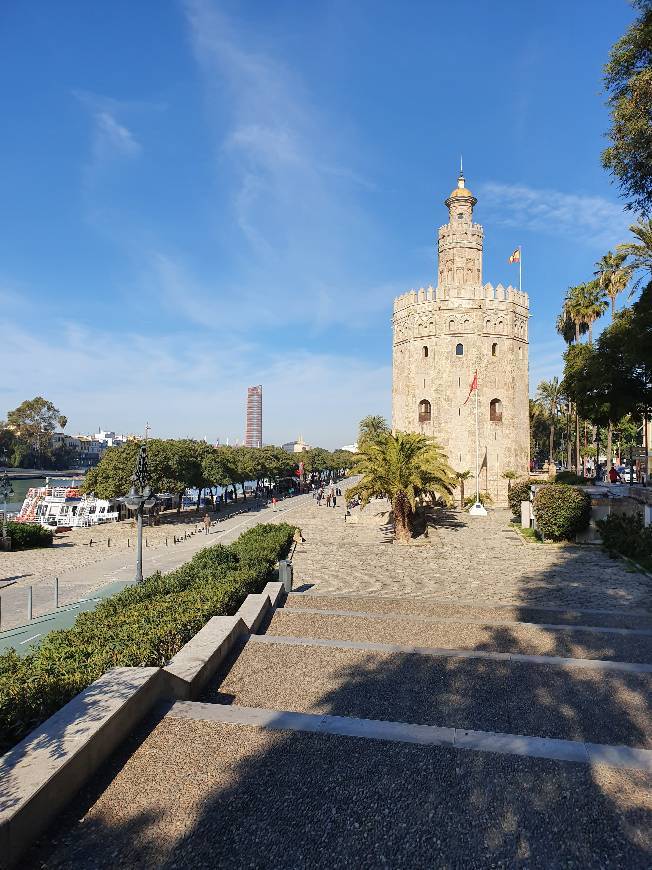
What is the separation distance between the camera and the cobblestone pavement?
459 inches

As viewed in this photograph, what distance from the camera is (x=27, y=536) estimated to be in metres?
25.8

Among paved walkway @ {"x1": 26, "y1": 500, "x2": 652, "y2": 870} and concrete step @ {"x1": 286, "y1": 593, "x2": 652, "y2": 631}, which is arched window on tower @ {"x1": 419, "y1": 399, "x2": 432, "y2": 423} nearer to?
concrete step @ {"x1": 286, "y1": 593, "x2": 652, "y2": 631}

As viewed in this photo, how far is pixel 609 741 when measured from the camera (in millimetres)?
4805

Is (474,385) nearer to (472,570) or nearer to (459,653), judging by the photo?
(472,570)

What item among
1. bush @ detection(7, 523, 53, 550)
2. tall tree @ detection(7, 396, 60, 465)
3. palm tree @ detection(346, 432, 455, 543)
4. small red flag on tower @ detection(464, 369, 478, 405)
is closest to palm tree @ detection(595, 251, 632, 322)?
small red flag on tower @ detection(464, 369, 478, 405)

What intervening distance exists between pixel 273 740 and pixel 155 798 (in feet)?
3.51

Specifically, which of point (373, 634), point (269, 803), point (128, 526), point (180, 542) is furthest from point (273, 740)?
point (128, 526)

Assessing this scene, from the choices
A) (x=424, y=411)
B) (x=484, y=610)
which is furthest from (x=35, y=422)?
(x=484, y=610)

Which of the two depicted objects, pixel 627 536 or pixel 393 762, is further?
pixel 627 536

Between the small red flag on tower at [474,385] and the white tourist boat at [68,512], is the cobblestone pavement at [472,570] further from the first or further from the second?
the white tourist boat at [68,512]

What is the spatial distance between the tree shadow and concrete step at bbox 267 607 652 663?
1.66 metres

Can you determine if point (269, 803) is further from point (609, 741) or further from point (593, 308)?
point (593, 308)

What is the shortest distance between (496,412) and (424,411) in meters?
4.89

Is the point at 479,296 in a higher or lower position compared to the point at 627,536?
higher
